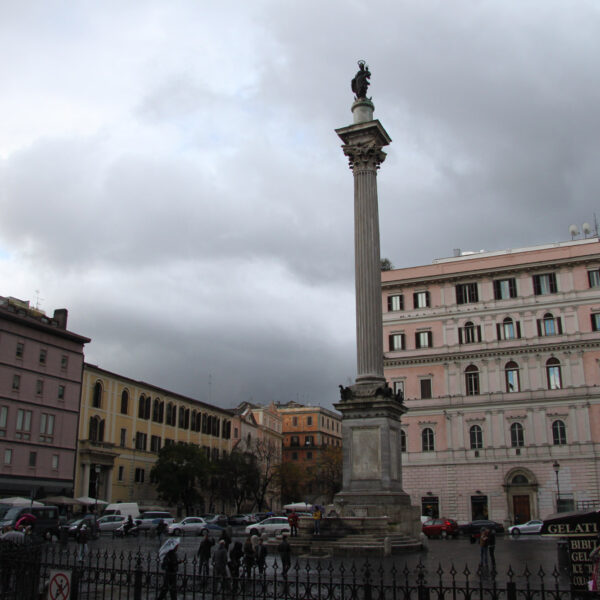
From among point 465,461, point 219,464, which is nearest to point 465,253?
point 465,461

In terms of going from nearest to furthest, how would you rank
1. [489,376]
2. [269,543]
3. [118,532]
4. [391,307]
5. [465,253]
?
[269,543]
[118,532]
[489,376]
[391,307]
[465,253]

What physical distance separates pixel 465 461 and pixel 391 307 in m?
15.3

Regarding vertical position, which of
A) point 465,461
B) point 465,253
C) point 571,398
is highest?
point 465,253

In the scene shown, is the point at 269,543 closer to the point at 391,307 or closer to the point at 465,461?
the point at 465,461

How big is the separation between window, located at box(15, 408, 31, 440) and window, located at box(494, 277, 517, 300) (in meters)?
40.0

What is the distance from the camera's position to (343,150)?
32062 mm

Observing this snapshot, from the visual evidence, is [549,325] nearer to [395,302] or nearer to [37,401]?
[395,302]

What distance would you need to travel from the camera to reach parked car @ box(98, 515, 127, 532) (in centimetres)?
4797

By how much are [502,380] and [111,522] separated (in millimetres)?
32537

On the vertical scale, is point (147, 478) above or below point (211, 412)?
below

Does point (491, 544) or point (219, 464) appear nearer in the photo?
point (491, 544)

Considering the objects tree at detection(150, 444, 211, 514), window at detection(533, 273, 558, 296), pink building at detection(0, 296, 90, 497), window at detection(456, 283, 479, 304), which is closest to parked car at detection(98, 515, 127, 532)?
Answer: pink building at detection(0, 296, 90, 497)

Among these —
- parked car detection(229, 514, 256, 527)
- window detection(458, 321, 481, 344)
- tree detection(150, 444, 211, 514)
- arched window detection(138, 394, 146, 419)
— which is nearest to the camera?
window detection(458, 321, 481, 344)

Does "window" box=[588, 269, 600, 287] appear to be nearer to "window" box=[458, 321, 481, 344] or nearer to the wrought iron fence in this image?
"window" box=[458, 321, 481, 344]
